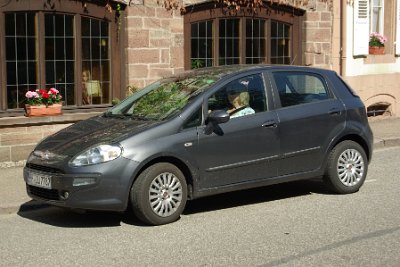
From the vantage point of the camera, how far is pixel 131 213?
779cm

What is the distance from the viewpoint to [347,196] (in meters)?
8.55

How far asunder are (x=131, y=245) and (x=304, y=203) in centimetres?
260

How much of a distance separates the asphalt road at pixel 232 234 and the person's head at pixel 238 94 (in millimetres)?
1237

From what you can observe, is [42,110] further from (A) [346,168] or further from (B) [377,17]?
(B) [377,17]

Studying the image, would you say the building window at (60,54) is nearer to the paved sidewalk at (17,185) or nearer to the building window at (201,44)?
the paved sidewalk at (17,185)

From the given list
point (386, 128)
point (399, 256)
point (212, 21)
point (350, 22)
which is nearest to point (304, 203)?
point (399, 256)

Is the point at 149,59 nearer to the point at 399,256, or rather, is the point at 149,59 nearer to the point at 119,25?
the point at 119,25

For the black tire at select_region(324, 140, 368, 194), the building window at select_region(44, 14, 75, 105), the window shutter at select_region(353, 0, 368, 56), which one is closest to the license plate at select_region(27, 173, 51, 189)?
the black tire at select_region(324, 140, 368, 194)

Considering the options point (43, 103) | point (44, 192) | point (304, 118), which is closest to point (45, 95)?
point (43, 103)

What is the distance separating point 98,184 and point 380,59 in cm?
1182

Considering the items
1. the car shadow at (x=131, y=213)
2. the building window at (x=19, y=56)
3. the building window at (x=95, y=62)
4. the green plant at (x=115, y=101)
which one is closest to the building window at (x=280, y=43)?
the green plant at (x=115, y=101)

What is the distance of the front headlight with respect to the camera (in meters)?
6.89

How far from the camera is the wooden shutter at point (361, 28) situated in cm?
1623

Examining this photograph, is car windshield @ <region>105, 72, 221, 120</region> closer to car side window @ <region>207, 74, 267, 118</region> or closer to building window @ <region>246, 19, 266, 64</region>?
car side window @ <region>207, 74, 267, 118</region>
